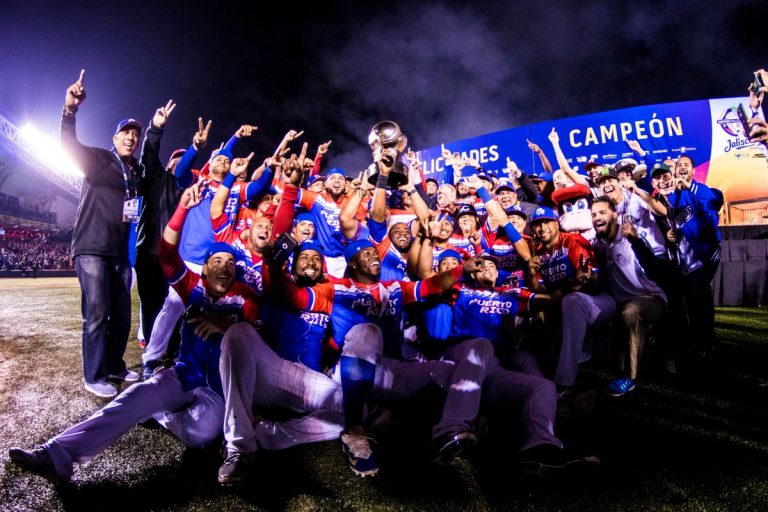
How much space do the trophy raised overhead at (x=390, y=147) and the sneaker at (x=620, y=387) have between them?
274cm

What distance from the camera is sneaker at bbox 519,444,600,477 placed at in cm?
195

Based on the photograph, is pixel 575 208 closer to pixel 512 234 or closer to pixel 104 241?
pixel 512 234

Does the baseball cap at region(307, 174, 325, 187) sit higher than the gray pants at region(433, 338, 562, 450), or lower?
higher

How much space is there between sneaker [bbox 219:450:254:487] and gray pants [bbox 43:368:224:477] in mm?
389

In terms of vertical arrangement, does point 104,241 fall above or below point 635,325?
above

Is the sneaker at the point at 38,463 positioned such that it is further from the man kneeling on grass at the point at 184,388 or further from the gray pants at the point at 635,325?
the gray pants at the point at 635,325

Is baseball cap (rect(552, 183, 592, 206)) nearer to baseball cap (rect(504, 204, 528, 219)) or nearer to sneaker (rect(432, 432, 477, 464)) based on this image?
baseball cap (rect(504, 204, 528, 219))

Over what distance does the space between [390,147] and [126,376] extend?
3.46 m

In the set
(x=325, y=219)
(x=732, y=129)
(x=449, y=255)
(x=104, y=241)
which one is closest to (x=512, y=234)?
(x=449, y=255)

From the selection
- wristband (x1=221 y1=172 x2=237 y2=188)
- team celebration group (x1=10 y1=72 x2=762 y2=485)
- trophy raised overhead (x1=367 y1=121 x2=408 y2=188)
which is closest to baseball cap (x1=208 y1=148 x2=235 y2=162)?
team celebration group (x1=10 y1=72 x2=762 y2=485)

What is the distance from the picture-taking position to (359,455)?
2.06 m

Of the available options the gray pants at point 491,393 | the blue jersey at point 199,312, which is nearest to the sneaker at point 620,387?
the gray pants at point 491,393

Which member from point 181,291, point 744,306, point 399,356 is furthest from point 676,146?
point 181,291

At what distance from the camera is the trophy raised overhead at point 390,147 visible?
412 cm
